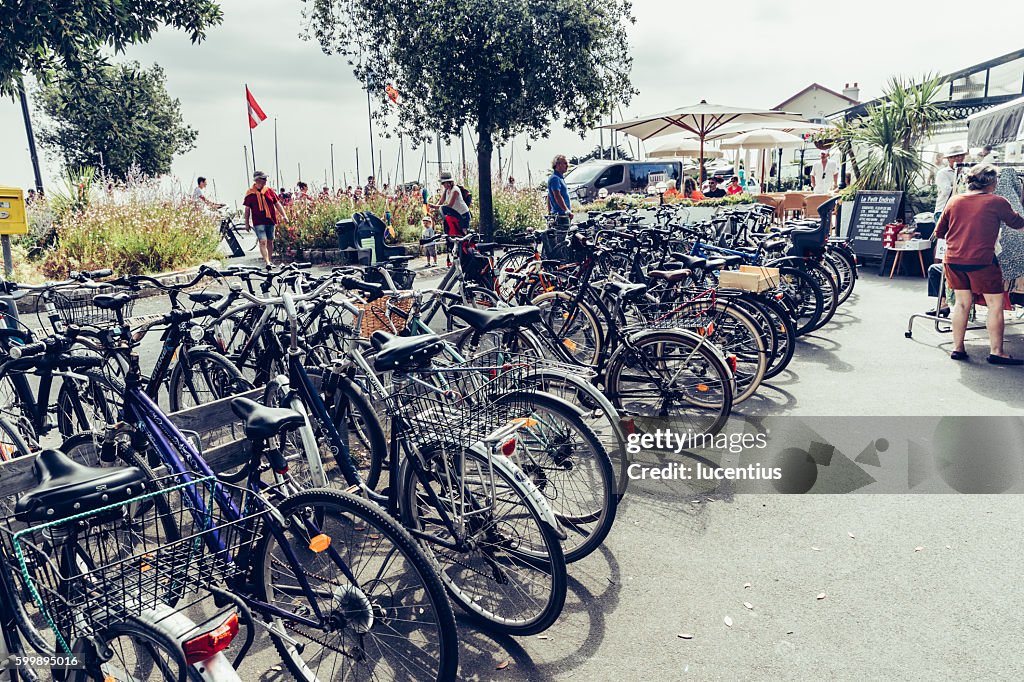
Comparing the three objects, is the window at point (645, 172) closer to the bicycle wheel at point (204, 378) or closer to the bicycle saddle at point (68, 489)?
the bicycle wheel at point (204, 378)

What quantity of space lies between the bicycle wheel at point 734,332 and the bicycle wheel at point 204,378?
302cm

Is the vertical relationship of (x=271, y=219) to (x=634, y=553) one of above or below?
above

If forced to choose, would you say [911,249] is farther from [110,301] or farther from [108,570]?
[108,570]

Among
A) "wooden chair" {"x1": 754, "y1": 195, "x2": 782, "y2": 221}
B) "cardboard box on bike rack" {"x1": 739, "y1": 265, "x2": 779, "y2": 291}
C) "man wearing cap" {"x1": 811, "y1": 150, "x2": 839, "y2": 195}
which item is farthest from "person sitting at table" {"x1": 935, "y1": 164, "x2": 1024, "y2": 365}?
"wooden chair" {"x1": 754, "y1": 195, "x2": 782, "y2": 221}

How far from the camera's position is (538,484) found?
3.51m

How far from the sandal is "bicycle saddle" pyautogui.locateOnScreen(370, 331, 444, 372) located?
19.1ft

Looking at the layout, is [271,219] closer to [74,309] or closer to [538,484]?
[74,309]

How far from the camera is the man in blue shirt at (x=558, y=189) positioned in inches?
419

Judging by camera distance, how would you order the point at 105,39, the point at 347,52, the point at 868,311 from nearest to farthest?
the point at 868,311 < the point at 105,39 < the point at 347,52

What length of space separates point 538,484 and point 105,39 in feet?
36.7

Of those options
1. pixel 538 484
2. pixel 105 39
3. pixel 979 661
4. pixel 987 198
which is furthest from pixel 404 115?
pixel 979 661

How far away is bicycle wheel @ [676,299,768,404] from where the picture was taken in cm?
543

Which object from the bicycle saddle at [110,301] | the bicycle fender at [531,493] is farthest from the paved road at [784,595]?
the bicycle saddle at [110,301]

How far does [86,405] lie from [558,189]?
7750 millimetres
